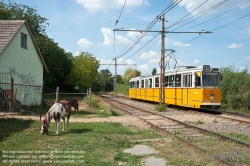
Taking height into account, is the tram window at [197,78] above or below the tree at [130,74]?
below

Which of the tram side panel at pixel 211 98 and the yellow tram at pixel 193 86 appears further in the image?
the yellow tram at pixel 193 86

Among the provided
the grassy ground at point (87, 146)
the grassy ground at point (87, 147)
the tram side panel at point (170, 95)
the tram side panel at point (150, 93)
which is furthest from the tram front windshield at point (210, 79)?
the tram side panel at point (150, 93)

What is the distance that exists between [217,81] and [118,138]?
1164 centimetres

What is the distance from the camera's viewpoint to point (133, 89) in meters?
Answer: 38.4

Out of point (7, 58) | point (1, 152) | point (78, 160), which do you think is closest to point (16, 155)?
point (1, 152)

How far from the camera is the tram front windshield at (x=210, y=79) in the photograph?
1833 centimetres

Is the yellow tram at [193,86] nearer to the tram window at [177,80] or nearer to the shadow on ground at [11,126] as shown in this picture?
the tram window at [177,80]

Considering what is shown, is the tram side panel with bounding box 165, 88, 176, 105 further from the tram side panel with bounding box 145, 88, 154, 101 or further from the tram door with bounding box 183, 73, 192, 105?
the tram side panel with bounding box 145, 88, 154, 101

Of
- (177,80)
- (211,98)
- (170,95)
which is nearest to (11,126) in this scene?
(211,98)

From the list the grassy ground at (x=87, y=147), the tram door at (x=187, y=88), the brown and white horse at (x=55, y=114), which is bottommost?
the grassy ground at (x=87, y=147)

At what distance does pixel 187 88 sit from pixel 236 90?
200 inches

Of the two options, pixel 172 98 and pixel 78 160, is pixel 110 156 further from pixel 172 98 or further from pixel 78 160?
pixel 172 98

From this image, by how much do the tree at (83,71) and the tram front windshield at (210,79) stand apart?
124 feet

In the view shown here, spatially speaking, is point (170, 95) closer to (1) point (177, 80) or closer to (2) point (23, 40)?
(1) point (177, 80)
